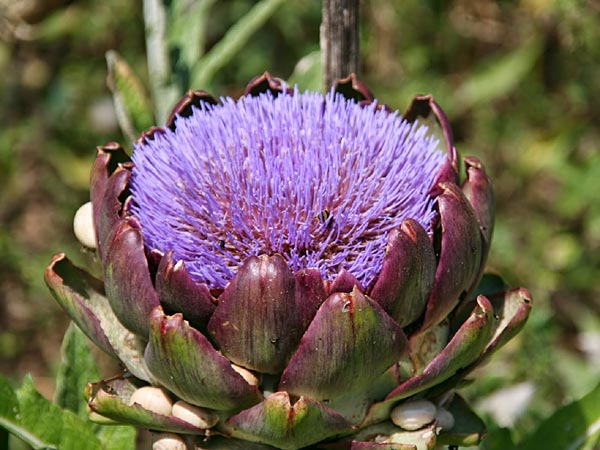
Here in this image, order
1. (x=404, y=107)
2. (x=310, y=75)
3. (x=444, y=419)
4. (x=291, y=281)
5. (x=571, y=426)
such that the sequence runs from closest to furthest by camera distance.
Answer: (x=291, y=281), (x=444, y=419), (x=571, y=426), (x=310, y=75), (x=404, y=107)

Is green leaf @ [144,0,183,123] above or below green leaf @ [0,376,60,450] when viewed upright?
above

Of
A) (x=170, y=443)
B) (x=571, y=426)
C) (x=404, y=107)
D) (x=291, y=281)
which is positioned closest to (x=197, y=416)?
(x=170, y=443)

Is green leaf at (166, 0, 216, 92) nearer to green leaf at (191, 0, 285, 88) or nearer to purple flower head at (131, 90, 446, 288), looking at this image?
green leaf at (191, 0, 285, 88)

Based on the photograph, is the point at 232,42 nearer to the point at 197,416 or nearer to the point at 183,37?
the point at 183,37

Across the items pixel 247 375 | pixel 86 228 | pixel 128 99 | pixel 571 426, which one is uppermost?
pixel 128 99

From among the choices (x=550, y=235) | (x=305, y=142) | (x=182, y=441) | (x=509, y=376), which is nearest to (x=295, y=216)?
(x=305, y=142)

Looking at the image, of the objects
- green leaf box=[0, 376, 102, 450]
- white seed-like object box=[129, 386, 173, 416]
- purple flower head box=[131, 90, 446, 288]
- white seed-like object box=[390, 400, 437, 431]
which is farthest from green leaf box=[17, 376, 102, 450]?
white seed-like object box=[390, 400, 437, 431]

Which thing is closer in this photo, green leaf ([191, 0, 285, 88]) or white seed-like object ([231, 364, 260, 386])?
white seed-like object ([231, 364, 260, 386])
